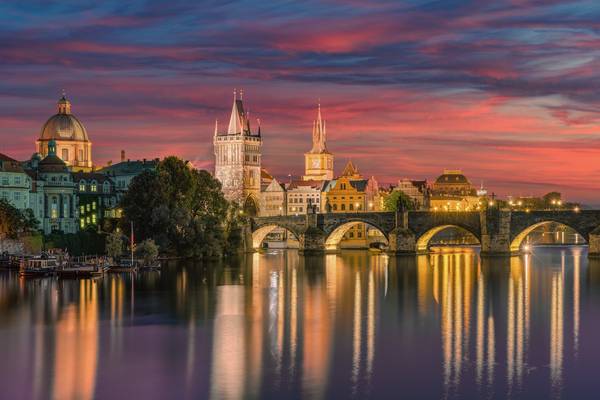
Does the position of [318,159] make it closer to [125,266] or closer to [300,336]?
[125,266]

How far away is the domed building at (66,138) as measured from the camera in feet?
463

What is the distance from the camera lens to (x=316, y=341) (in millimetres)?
48625

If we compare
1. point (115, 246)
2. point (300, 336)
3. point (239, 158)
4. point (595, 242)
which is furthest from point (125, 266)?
point (239, 158)

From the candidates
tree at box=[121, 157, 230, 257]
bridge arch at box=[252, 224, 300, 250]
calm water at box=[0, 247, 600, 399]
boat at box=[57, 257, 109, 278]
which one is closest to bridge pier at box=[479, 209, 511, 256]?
calm water at box=[0, 247, 600, 399]

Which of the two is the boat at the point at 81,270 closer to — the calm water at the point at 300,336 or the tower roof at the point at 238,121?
the calm water at the point at 300,336

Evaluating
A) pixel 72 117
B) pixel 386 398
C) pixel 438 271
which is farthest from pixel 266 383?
pixel 72 117

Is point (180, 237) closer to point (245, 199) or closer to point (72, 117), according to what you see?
point (72, 117)

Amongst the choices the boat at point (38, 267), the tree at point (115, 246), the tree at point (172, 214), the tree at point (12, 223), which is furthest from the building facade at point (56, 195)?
the boat at point (38, 267)

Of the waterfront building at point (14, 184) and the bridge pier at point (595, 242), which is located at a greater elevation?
the waterfront building at point (14, 184)

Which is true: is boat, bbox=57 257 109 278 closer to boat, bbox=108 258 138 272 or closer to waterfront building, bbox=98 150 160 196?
boat, bbox=108 258 138 272

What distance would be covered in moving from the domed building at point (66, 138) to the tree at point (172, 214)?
4543 cm

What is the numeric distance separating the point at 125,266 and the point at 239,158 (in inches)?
3131

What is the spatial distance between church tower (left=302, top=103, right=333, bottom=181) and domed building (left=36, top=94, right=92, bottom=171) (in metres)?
54.1

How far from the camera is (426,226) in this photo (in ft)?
347
